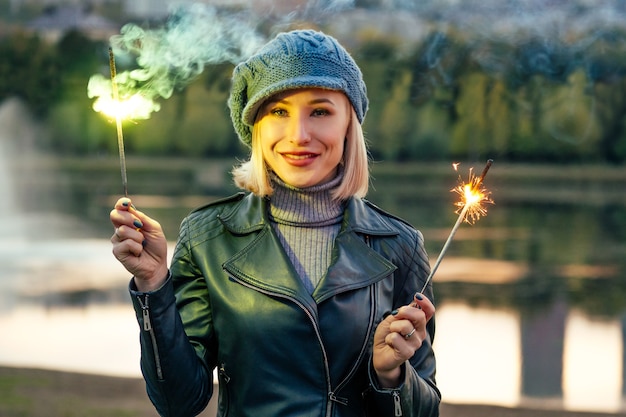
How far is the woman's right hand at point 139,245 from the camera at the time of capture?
201 cm

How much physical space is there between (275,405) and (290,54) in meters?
0.68

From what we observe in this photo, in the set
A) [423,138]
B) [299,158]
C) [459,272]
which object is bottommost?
[299,158]

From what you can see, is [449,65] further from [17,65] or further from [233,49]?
[233,49]

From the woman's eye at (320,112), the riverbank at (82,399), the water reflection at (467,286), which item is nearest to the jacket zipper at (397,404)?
the woman's eye at (320,112)

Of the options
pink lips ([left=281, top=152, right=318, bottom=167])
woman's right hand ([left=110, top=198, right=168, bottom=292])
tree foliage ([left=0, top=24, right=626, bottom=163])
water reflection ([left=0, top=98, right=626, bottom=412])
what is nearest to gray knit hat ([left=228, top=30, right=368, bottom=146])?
pink lips ([left=281, top=152, right=318, bottom=167])

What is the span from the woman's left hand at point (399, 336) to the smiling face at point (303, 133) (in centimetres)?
35

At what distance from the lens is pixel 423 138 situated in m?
24.2

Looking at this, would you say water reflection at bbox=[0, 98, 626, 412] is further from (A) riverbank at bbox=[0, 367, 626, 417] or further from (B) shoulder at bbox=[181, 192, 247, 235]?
(B) shoulder at bbox=[181, 192, 247, 235]

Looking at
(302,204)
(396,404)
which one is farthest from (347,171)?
(396,404)

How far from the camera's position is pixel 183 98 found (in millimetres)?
23719

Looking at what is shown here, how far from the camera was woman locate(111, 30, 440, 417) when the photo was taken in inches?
83.0

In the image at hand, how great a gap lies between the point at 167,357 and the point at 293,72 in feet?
1.97

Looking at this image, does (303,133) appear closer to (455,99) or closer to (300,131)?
(300,131)

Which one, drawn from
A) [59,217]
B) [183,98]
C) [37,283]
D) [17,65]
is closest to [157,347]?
[37,283]
